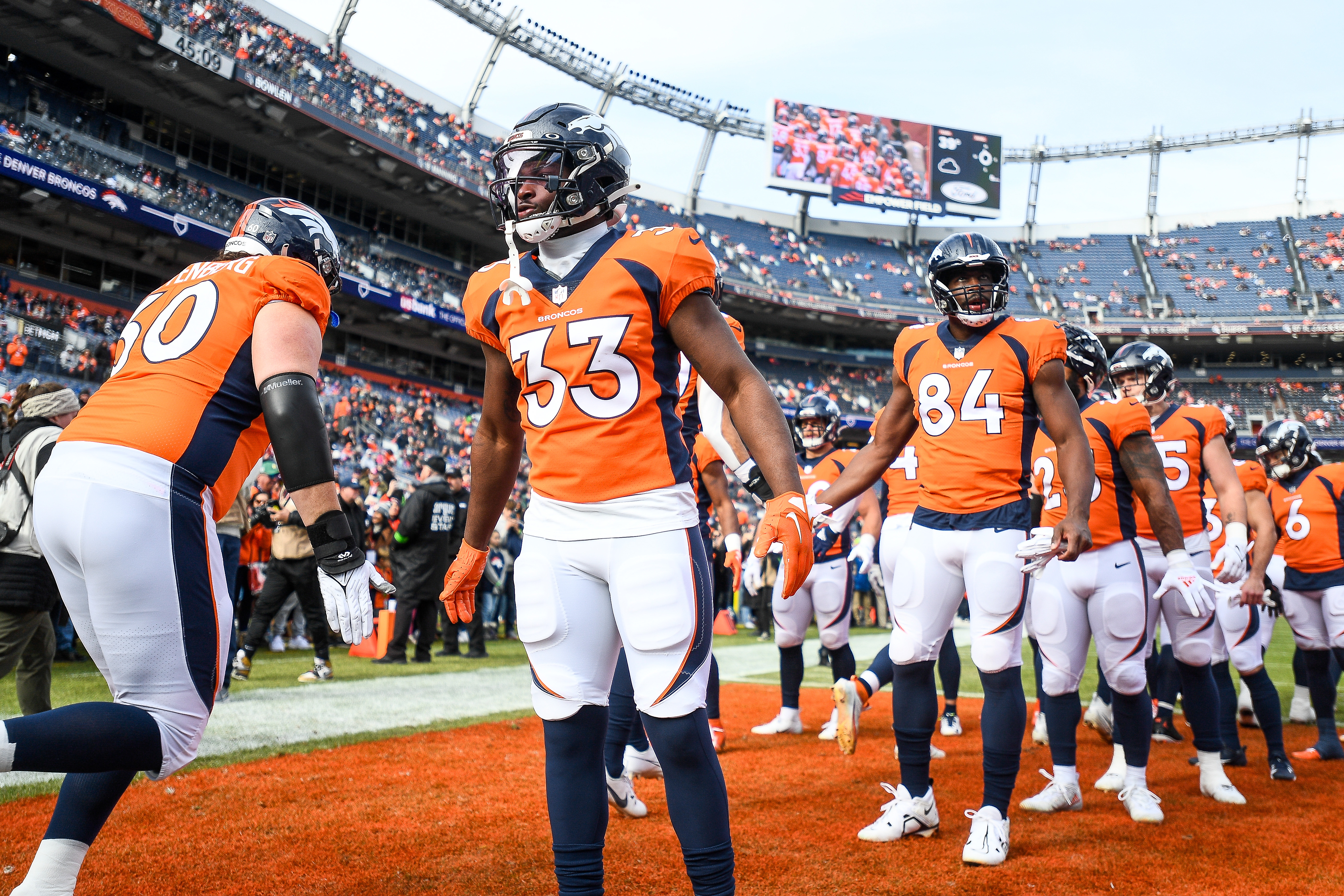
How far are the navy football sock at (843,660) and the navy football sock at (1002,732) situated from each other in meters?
2.84

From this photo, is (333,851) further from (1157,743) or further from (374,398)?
(374,398)

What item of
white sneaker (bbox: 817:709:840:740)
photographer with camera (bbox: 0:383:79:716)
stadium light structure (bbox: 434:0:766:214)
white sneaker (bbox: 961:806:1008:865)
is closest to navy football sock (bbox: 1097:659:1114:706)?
white sneaker (bbox: 817:709:840:740)

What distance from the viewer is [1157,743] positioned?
6.79 metres

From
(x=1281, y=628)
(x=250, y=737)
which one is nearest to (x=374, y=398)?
(x=250, y=737)

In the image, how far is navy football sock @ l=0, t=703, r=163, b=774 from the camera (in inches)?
90.7

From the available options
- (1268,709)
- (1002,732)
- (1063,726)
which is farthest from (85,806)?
(1268,709)

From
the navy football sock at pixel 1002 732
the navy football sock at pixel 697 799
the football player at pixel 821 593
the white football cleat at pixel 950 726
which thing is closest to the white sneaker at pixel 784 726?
the football player at pixel 821 593

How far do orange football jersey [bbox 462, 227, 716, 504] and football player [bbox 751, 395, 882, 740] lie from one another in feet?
13.6

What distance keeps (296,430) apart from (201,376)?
37cm

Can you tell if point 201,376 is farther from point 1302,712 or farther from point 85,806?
point 1302,712

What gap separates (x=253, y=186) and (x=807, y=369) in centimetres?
2456

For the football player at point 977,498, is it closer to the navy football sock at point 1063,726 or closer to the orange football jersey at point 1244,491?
the navy football sock at point 1063,726

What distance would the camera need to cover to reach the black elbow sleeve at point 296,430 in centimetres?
264

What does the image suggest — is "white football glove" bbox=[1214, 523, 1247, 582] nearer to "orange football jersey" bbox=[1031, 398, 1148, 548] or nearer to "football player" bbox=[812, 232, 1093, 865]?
"orange football jersey" bbox=[1031, 398, 1148, 548]
